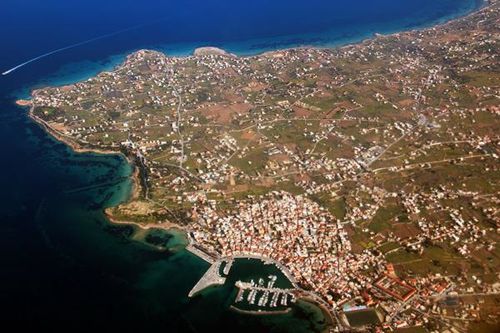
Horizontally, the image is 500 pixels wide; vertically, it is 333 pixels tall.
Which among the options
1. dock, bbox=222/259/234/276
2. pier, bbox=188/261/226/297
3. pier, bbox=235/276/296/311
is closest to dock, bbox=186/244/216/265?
pier, bbox=188/261/226/297

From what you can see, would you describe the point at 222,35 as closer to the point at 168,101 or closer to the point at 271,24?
the point at 271,24

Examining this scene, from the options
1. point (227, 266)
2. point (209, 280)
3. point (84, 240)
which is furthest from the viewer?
point (84, 240)

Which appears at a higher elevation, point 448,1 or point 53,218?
point 448,1

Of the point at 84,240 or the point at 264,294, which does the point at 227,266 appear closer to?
the point at 264,294

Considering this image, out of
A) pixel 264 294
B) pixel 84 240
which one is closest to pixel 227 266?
pixel 264 294

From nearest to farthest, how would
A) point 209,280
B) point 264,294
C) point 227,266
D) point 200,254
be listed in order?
point 264,294 < point 209,280 < point 227,266 < point 200,254

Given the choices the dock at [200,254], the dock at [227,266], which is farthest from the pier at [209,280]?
the dock at [200,254]

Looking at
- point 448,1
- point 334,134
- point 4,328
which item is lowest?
point 4,328

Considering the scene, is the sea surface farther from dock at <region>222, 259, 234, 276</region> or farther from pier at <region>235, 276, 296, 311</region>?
pier at <region>235, 276, 296, 311</region>

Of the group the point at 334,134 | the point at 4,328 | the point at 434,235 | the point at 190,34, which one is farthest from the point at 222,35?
the point at 4,328
